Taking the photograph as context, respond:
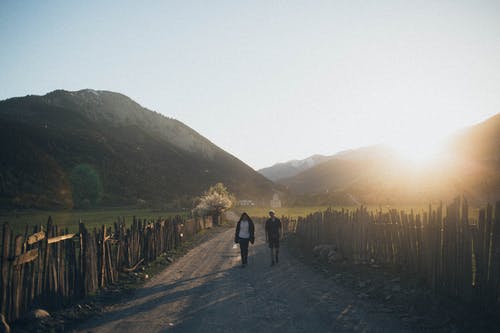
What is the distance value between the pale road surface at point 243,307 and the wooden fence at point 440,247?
5.09 feet

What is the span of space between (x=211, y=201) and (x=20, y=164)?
62.9 m

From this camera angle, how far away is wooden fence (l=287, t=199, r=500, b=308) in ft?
20.9

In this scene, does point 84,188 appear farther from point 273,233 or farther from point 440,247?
point 440,247

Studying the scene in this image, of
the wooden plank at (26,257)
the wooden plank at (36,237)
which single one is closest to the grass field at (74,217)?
the wooden plank at (36,237)

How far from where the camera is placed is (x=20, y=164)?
3285 inches

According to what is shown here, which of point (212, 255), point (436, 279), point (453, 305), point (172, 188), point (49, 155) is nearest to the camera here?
point (453, 305)

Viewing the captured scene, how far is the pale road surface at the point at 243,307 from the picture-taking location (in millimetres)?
6285

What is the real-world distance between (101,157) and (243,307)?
107123mm

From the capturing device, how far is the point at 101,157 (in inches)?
4119

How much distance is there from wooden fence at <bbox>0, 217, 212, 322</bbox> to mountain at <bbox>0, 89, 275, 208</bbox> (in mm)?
62320

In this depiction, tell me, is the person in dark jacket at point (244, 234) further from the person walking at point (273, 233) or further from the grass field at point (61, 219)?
the grass field at point (61, 219)

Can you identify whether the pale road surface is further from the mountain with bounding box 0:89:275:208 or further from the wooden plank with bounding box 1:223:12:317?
the mountain with bounding box 0:89:275:208

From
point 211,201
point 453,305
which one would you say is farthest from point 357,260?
point 211,201

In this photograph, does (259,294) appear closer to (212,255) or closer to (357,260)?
(357,260)
